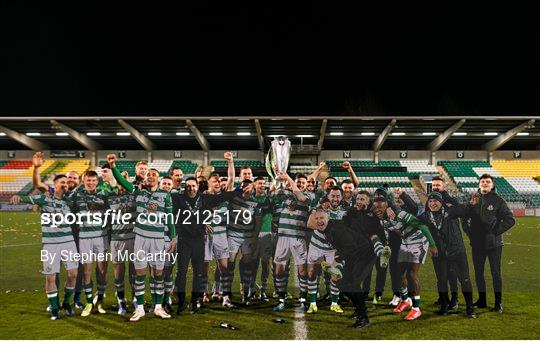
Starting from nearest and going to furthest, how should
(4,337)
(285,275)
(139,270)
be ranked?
(4,337) < (139,270) < (285,275)

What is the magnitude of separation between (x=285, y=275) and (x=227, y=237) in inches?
37.0

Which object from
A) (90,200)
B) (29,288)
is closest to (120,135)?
(29,288)

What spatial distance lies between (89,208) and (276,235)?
250 centimetres

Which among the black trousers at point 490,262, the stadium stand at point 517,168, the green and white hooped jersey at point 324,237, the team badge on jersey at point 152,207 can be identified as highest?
the stadium stand at point 517,168

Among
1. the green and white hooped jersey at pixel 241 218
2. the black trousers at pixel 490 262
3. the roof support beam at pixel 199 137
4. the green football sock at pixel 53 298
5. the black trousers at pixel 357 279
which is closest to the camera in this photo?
the black trousers at pixel 357 279

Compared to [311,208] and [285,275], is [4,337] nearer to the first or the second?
[285,275]

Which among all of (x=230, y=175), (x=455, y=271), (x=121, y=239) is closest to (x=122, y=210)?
(x=121, y=239)

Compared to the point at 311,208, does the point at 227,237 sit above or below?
below

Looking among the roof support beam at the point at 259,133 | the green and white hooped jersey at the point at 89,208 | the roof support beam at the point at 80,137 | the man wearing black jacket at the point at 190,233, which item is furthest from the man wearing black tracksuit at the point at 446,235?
the roof support beam at the point at 80,137

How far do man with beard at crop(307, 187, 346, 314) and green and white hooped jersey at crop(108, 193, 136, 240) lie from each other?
236 centimetres

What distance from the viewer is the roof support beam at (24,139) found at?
21.1m

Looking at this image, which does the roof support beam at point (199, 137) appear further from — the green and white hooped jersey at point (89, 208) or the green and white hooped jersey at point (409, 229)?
the green and white hooped jersey at point (409, 229)

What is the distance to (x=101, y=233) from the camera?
211 inches

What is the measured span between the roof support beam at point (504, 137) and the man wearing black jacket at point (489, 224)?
1834 centimetres
